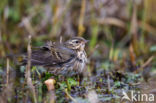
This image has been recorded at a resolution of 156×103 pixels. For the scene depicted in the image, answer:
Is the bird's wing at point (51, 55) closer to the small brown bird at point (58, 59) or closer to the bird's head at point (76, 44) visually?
the small brown bird at point (58, 59)

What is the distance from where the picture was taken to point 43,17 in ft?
33.3

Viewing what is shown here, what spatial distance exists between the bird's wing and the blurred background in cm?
178

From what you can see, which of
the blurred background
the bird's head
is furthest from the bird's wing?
the blurred background

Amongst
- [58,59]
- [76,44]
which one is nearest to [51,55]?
[58,59]

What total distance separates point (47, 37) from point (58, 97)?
15.6 feet

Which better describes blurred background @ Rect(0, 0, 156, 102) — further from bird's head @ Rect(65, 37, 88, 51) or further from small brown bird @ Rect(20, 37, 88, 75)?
small brown bird @ Rect(20, 37, 88, 75)

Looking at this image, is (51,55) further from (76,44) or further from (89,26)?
(89,26)

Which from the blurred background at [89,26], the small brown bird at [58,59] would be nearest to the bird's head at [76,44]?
the small brown bird at [58,59]

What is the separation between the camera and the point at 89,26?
10.2m

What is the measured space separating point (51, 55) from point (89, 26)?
428 centimetres

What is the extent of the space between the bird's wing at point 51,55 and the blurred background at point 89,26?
1.78 meters

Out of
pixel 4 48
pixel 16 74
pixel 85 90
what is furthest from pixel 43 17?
pixel 85 90

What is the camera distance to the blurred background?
8.62m

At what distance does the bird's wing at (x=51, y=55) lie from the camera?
6.03 m
